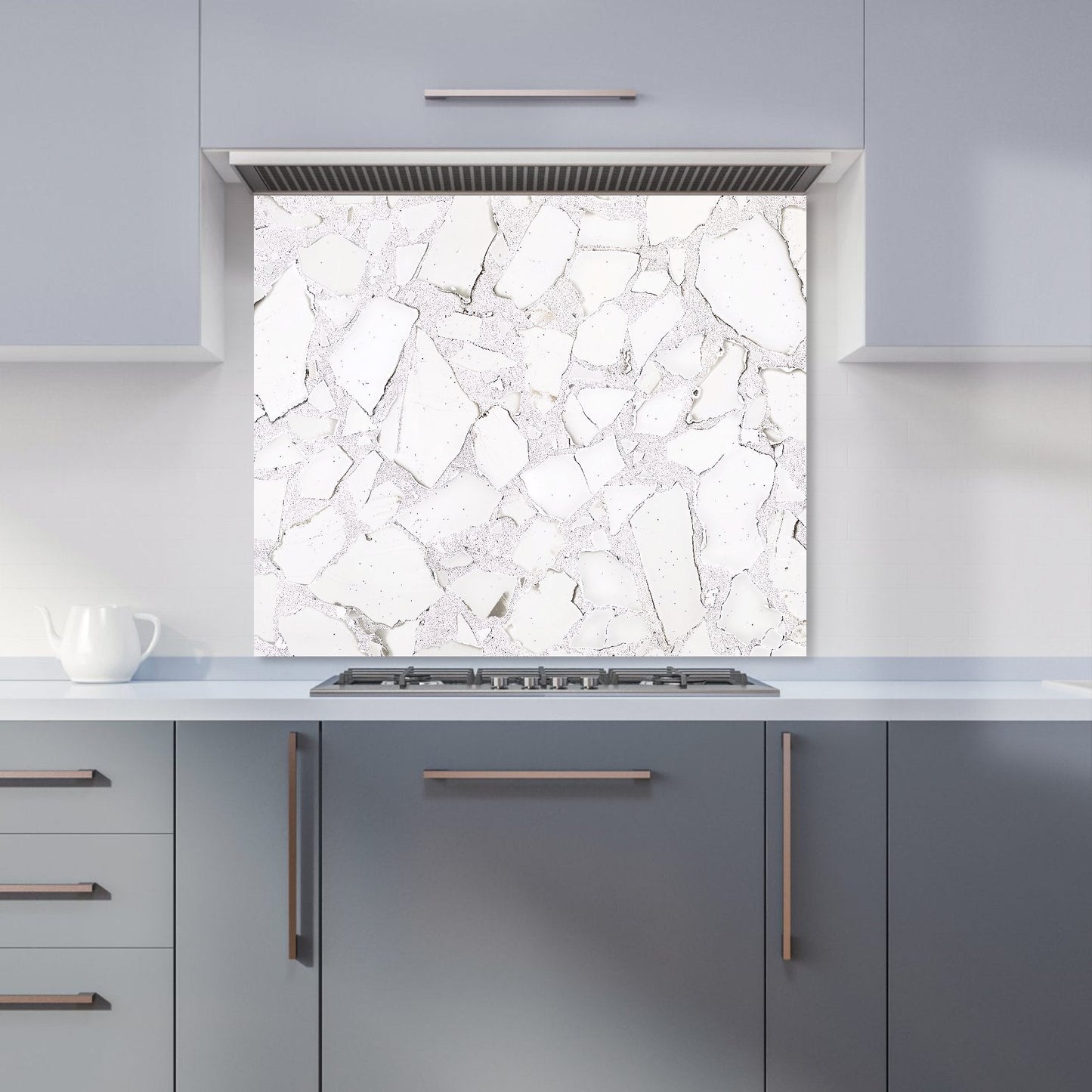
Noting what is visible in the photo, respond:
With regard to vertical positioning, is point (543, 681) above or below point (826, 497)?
below

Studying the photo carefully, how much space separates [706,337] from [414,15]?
95 centimetres

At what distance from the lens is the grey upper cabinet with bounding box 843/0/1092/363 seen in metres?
2.10

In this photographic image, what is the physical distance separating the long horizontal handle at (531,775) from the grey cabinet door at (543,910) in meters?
0.02

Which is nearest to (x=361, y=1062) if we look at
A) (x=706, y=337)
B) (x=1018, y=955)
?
(x=1018, y=955)

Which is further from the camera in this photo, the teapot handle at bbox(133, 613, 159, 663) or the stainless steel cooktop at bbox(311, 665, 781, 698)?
the teapot handle at bbox(133, 613, 159, 663)

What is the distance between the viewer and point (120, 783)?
1.93 m

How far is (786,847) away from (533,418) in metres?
1.12

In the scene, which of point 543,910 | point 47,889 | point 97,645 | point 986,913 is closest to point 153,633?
point 97,645

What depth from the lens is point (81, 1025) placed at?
191cm

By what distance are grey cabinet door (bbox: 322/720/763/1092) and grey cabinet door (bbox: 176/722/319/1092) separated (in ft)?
0.18

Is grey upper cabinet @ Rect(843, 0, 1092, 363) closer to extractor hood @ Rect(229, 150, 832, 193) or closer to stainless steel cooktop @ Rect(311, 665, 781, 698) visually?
extractor hood @ Rect(229, 150, 832, 193)

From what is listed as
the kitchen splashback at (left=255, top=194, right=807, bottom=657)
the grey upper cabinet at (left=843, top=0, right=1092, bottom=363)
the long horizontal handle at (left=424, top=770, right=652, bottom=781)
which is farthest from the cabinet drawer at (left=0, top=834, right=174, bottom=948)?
the grey upper cabinet at (left=843, top=0, right=1092, bottom=363)

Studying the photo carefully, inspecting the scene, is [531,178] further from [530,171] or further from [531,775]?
[531,775]

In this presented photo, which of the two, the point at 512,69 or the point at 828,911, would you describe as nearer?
the point at 828,911
